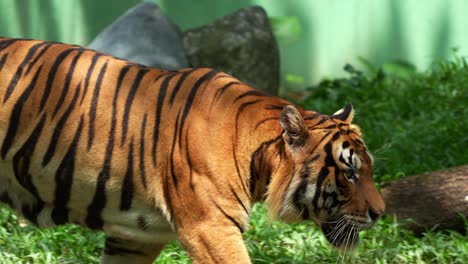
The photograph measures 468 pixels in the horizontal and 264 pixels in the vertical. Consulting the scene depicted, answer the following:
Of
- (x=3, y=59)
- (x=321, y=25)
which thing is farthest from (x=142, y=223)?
(x=321, y=25)

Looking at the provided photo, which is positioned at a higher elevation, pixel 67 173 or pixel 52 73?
pixel 52 73

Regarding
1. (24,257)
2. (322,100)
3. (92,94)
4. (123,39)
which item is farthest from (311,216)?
(322,100)

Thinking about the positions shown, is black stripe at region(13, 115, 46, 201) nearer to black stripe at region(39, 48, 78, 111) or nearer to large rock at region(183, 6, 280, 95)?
black stripe at region(39, 48, 78, 111)

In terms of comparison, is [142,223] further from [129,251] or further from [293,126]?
[293,126]

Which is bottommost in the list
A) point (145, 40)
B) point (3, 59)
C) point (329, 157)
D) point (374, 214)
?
point (145, 40)

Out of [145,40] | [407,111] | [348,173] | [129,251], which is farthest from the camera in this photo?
[407,111]

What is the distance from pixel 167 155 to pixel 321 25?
572cm

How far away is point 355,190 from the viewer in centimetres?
380

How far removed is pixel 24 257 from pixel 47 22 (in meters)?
4.62

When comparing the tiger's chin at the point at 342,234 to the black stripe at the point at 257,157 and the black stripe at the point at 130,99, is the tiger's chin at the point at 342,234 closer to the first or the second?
the black stripe at the point at 257,157

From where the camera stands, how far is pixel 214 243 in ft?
12.1

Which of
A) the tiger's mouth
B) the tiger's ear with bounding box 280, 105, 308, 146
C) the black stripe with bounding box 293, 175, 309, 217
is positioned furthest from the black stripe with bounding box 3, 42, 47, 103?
the tiger's mouth

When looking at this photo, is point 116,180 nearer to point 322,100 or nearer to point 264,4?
point 322,100

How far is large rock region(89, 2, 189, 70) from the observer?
7199mm
